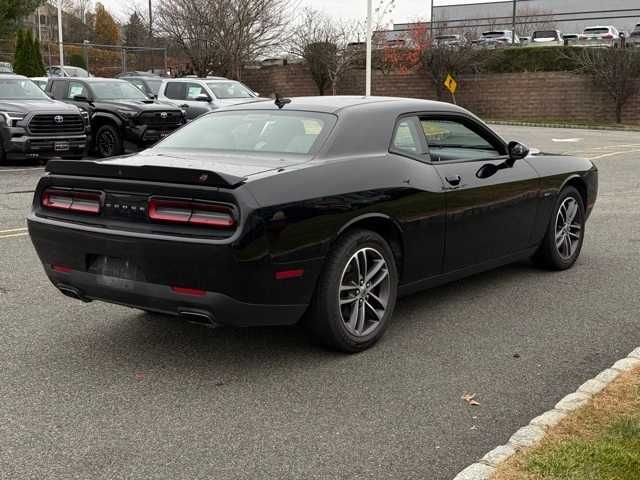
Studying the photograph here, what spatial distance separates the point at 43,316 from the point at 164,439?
236 centimetres

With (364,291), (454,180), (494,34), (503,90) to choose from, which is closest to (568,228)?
(454,180)

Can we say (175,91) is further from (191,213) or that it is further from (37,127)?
(191,213)

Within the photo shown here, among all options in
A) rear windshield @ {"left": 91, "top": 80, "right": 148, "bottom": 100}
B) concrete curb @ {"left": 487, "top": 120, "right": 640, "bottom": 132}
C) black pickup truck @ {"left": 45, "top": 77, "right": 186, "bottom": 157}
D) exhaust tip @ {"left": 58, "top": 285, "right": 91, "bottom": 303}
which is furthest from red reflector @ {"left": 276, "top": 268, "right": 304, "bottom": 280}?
concrete curb @ {"left": 487, "top": 120, "right": 640, "bottom": 132}

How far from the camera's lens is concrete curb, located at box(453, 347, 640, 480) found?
3330 millimetres

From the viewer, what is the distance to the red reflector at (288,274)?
444 centimetres

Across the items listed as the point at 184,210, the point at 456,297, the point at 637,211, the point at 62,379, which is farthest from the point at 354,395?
the point at 637,211

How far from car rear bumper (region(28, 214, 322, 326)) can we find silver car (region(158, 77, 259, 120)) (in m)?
16.1

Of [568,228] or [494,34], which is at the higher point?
[494,34]

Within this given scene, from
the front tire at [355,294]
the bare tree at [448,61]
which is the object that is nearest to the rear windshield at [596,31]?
the bare tree at [448,61]

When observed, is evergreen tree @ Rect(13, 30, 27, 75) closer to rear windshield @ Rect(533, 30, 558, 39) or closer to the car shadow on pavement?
the car shadow on pavement

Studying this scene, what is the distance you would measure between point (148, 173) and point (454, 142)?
2.67 m

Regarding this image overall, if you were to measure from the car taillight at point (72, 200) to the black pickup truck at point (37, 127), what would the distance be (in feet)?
37.6

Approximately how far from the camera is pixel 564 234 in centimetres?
726

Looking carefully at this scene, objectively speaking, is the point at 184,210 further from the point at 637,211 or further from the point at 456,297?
the point at 637,211
